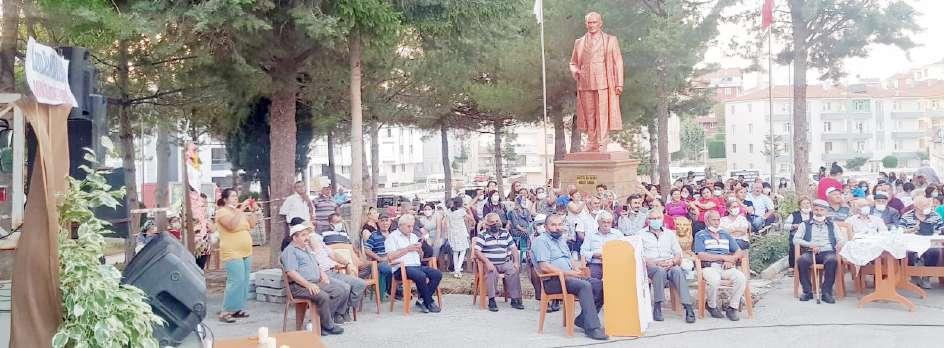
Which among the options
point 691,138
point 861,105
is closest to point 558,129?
point 691,138

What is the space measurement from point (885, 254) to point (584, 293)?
337 centimetres

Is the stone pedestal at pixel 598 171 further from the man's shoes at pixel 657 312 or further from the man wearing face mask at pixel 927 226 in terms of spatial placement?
the man's shoes at pixel 657 312

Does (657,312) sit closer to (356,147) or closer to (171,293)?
(356,147)

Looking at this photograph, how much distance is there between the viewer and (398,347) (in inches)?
284

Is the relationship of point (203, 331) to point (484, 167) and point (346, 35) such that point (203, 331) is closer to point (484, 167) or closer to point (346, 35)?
point (346, 35)

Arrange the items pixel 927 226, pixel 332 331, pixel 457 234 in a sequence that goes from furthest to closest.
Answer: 1. pixel 457 234
2. pixel 927 226
3. pixel 332 331

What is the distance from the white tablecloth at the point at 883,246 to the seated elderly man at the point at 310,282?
205 inches

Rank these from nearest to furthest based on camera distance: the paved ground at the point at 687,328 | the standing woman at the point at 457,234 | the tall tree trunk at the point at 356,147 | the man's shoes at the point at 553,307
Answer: the paved ground at the point at 687,328 < the man's shoes at the point at 553,307 < the tall tree trunk at the point at 356,147 < the standing woman at the point at 457,234

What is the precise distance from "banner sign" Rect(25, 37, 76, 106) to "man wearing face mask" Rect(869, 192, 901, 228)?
9.22 m

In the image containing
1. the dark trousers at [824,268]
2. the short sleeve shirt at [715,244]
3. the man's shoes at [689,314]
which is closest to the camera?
the man's shoes at [689,314]

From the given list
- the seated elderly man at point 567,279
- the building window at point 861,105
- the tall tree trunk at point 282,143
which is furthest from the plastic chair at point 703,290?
the building window at point 861,105

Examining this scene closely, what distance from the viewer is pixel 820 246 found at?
28.9 feet

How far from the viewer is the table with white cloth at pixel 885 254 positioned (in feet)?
27.2

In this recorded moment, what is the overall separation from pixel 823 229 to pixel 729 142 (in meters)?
69.8
